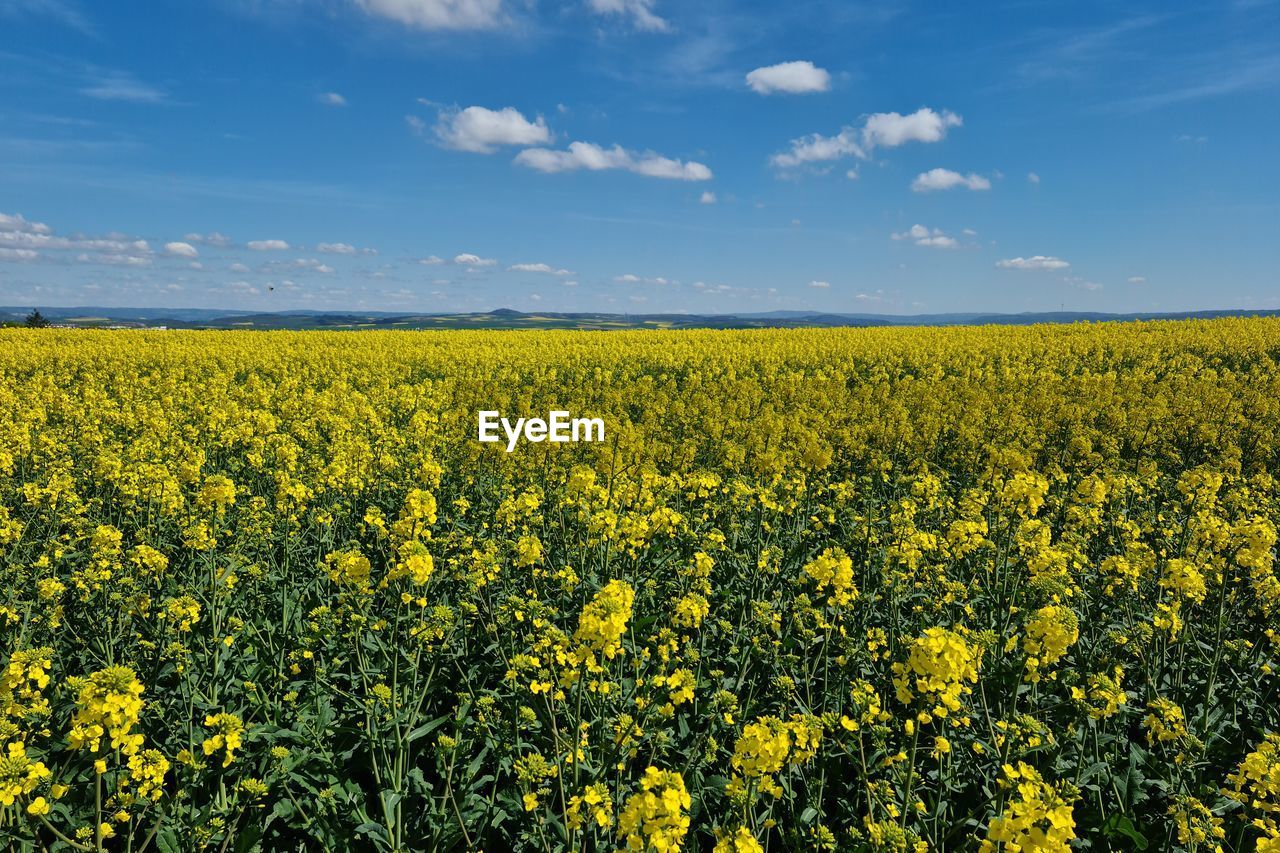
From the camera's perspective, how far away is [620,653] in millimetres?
5305

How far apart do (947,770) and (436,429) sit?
38.6 feet

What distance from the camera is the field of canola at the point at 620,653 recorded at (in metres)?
3.70

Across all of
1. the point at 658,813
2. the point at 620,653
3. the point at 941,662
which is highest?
the point at 941,662

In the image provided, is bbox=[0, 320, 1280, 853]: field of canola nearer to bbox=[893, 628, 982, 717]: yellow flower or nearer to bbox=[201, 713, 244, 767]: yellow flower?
bbox=[893, 628, 982, 717]: yellow flower

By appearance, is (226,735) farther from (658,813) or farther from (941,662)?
(941,662)

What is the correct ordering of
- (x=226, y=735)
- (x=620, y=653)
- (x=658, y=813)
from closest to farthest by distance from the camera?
1. (x=658, y=813)
2. (x=226, y=735)
3. (x=620, y=653)

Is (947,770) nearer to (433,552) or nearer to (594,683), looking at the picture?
(594,683)

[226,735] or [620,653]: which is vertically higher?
[226,735]

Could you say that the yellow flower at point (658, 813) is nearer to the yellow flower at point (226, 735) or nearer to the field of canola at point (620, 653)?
the field of canola at point (620, 653)

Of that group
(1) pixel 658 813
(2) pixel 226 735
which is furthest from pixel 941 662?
(2) pixel 226 735

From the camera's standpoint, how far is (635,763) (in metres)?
4.75

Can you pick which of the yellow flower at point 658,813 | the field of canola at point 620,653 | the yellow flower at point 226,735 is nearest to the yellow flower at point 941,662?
the field of canola at point 620,653

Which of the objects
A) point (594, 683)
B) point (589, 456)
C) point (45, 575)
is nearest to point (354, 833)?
point (594, 683)

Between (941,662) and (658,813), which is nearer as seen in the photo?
(658,813)
